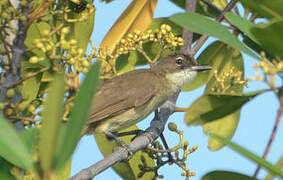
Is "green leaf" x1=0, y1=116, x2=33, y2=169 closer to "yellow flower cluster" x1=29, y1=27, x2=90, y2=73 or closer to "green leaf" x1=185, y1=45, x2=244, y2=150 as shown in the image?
"yellow flower cluster" x1=29, y1=27, x2=90, y2=73

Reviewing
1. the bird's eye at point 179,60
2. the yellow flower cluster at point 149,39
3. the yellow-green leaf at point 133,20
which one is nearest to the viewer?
the yellow flower cluster at point 149,39

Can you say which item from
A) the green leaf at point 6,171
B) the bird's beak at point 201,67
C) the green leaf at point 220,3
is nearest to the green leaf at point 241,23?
the green leaf at point 6,171

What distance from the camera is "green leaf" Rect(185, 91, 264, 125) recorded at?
7.59 ft

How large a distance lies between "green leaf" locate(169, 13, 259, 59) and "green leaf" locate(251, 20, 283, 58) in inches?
6.3

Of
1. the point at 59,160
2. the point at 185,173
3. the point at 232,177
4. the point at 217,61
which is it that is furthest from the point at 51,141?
the point at 217,61

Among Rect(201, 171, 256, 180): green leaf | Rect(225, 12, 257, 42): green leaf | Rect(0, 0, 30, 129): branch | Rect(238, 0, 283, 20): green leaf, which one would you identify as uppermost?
Rect(238, 0, 283, 20): green leaf

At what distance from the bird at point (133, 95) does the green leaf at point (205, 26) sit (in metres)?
2.03

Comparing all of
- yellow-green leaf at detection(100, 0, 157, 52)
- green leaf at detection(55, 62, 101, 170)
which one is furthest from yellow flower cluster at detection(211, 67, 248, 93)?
green leaf at detection(55, 62, 101, 170)

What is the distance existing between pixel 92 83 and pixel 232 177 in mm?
889

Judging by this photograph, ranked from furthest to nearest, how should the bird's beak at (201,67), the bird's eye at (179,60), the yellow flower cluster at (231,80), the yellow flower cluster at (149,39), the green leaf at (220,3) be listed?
the bird's eye at (179,60) → the green leaf at (220,3) → the bird's beak at (201,67) → the yellow flower cluster at (149,39) → the yellow flower cluster at (231,80)

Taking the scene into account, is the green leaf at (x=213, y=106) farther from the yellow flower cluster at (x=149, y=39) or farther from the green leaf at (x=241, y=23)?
the yellow flower cluster at (x=149, y=39)

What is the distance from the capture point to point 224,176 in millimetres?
1794

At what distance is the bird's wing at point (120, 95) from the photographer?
4172mm

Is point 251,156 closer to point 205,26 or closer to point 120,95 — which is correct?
point 205,26
